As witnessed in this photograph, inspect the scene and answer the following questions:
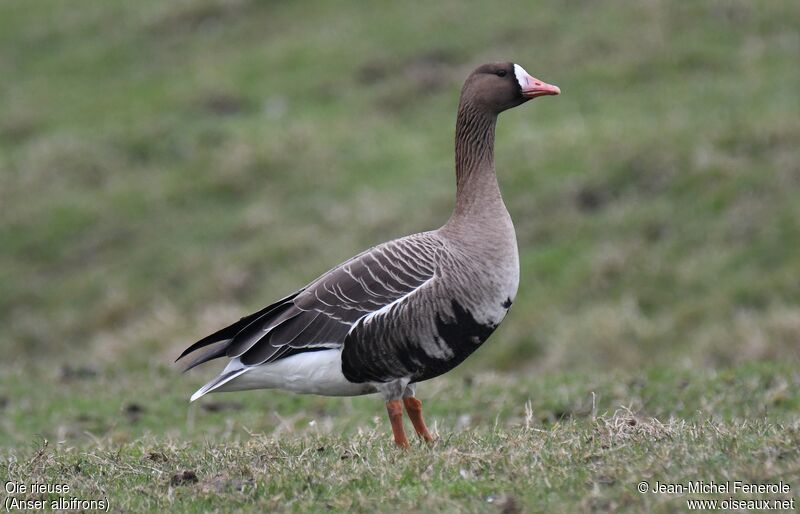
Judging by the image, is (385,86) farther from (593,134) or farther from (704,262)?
(704,262)

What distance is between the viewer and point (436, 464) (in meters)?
5.83

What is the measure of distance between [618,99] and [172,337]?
799 cm

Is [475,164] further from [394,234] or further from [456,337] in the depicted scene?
[394,234]

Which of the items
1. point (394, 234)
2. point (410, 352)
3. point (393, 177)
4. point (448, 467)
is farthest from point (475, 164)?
point (393, 177)

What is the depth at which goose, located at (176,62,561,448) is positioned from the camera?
258 inches

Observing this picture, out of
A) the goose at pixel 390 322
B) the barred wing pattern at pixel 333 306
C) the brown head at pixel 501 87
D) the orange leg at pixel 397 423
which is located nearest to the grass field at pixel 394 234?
the orange leg at pixel 397 423

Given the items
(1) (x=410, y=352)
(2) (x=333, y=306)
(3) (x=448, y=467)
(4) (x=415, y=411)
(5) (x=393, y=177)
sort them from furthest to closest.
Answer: (5) (x=393, y=177) < (4) (x=415, y=411) < (2) (x=333, y=306) < (1) (x=410, y=352) < (3) (x=448, y=467)

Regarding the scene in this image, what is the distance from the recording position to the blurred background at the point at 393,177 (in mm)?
13312

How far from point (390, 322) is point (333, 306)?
0.40 m

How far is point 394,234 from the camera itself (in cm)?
1555

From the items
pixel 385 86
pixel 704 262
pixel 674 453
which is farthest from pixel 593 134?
pixel 674 453

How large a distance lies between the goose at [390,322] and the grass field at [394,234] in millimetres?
390

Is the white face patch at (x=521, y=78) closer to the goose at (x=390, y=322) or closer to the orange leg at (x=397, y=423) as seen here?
the goose at (x=390, y=322)

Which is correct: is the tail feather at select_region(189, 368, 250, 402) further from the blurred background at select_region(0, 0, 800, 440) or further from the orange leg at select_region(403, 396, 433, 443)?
the blurred background at select_region(0, 0, 800, 440)
